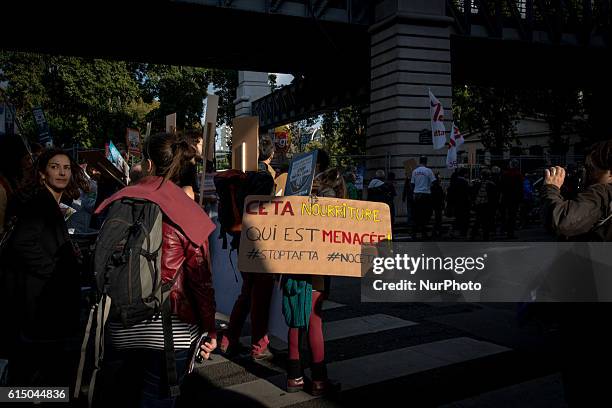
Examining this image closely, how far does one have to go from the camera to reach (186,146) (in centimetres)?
269

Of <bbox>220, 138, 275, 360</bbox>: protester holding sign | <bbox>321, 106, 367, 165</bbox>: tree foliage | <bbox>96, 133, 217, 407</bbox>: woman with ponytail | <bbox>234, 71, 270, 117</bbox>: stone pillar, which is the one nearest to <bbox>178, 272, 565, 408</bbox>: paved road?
<bbox>220, 138, 275, 360</bbox>: protester holding sign

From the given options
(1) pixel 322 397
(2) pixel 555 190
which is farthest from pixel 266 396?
(2) pixel 555 190

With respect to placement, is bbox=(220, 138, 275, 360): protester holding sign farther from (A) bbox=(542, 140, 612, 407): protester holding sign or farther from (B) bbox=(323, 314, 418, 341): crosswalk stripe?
(A) bbox=(542, 140, 612, 407): protester holding sign

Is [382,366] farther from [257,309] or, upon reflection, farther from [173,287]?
[173,287]

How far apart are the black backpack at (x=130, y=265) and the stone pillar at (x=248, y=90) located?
29176 mm

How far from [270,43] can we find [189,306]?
1976 centimetres

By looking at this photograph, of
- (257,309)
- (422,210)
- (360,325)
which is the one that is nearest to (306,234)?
(257,309)

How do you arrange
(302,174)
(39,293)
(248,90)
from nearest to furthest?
(39,293) → (302,174) → (248,90)

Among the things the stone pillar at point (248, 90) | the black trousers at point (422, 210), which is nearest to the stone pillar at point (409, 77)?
the black trousers at point (422, 210)

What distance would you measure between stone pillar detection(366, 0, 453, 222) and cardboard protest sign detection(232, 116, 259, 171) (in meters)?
11.9

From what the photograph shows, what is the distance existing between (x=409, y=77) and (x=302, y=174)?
13465 millimetres

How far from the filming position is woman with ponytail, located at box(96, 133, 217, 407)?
243cm

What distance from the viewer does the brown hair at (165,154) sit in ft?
8.44

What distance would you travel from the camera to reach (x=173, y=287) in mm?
2455
